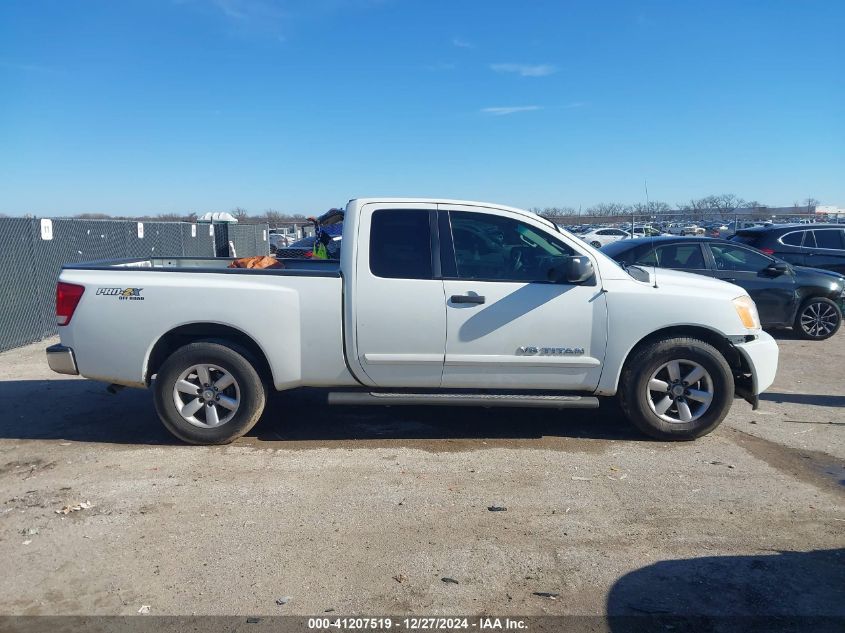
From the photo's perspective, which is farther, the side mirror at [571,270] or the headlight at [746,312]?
the headlight at [746,312]

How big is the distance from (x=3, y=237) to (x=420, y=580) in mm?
8861

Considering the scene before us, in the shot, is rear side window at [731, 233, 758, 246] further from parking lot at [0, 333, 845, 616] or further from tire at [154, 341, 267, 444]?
tire at [154, 341, 267, 444]

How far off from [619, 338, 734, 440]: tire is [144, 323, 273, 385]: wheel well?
2.94 metres

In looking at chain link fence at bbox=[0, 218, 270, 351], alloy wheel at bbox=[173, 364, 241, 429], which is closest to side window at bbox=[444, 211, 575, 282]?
alloy wheel at bbox=[173, 364, 241, 429]

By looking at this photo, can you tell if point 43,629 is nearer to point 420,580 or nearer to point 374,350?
point 420,580

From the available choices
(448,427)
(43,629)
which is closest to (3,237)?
(448,427)

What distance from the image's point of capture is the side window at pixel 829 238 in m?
12.5

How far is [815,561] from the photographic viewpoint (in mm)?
3674

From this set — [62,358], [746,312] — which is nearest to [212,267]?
[62,358]

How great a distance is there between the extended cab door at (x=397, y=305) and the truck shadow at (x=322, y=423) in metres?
0.65

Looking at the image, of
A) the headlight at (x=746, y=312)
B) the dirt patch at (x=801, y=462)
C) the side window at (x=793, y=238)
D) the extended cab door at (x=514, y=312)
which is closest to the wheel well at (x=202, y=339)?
the extended cab door at (x=514, y=312)

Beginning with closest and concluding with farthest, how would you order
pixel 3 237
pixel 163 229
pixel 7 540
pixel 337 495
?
pixel 7 540 → pixel 337 495 → pixel 3 237 → pixel 163 229

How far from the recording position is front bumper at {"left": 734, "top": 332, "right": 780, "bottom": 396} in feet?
18.0

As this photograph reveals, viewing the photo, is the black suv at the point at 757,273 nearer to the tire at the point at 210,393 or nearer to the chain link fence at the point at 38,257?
the tire at the point at 210,393
